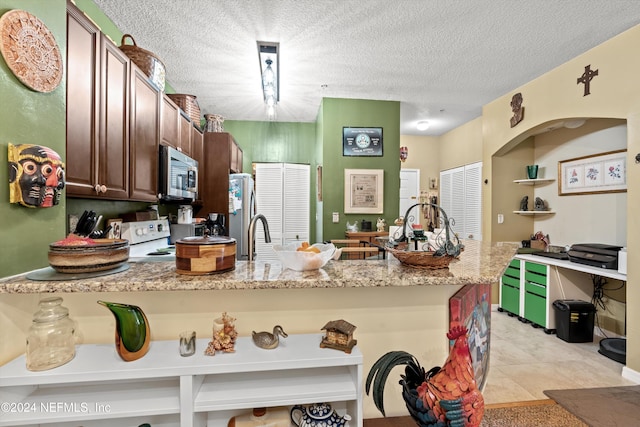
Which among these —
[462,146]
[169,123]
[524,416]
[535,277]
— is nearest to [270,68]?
[169,123]

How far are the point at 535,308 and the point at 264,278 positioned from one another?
3.92 metres

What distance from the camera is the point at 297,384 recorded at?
38.8 inches

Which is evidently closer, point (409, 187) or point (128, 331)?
point (128, 331)

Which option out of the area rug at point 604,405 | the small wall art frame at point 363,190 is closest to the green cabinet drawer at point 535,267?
the area rug at point 604,405

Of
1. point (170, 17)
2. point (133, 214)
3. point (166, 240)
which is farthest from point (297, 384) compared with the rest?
point (170, 17)

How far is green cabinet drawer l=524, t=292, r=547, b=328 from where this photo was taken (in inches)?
135

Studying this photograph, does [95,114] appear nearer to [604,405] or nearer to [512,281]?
[604,405]

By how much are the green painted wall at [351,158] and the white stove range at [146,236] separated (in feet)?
6.96

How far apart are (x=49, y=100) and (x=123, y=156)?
891mm

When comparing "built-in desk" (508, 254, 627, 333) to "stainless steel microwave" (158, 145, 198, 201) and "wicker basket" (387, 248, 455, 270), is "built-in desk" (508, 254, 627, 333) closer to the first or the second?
"wicker basket" (387, 248, 455, 270)

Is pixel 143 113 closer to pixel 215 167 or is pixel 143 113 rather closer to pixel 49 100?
pixel 49 100

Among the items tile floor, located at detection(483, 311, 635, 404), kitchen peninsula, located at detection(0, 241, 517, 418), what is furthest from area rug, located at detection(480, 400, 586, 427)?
tile floor, located at detection(483, 311, 635, 404)

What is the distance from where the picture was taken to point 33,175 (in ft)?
3.23

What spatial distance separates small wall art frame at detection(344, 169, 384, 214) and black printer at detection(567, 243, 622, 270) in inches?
88.3
